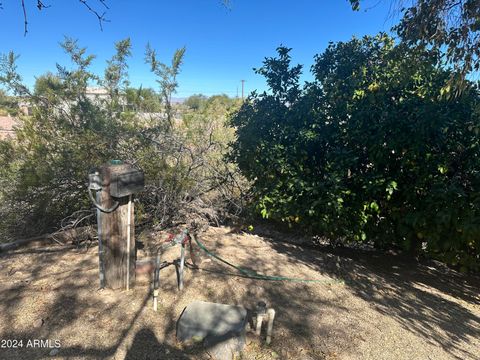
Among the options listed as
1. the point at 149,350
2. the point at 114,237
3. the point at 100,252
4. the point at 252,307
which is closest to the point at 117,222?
the point at 114,237

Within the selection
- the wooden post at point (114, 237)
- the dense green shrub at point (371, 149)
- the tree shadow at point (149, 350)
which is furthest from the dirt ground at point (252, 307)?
the dense green shrub at point (371, 149)

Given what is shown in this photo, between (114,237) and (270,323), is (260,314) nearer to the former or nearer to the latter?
(270,323)

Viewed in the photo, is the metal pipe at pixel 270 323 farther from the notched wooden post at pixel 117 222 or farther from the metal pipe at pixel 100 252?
the metal pipe at pixel 100 252

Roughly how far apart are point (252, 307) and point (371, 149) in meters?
2.42

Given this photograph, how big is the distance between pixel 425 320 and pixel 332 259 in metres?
1.39

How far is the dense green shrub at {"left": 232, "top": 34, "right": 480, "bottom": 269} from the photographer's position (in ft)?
11.2

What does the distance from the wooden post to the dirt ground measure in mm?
150

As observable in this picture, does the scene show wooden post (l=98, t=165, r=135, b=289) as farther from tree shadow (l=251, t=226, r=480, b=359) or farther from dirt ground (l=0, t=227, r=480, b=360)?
tree shadow (l=251, t=226, r=480, b=359)

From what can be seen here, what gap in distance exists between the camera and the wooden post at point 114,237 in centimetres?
249

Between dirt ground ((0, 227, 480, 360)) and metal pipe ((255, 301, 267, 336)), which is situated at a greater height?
metal pipe ((255, 301, 267, 336))

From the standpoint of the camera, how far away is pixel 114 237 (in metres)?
2.57

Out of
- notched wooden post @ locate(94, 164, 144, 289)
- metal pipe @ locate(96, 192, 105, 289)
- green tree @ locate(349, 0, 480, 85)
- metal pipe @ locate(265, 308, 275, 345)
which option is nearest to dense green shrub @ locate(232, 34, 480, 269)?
green tree @ locate(349, 0, 480, 85)

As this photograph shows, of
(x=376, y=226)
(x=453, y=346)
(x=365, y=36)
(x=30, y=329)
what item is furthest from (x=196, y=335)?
(x=365, y=36)

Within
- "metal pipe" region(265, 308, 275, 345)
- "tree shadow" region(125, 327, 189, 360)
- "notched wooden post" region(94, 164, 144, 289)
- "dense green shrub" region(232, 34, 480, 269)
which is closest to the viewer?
"tree shadow" region(125, 327, 189, 360)
